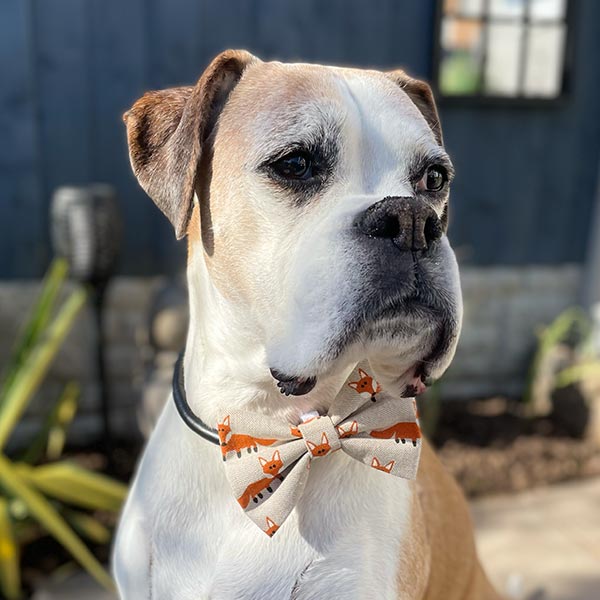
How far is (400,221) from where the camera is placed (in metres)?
1.33

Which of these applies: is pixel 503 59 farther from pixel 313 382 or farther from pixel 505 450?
pixel 313 382

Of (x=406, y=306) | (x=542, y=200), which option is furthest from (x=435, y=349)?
(x=542, y=200)

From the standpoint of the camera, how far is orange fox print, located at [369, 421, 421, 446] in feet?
5.09

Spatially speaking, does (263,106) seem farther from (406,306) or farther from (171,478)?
(171,478)

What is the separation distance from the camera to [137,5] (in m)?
4.16

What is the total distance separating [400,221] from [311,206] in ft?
0.77

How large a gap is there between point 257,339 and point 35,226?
3008mm

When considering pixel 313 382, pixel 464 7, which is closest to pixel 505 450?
pixel 464 7

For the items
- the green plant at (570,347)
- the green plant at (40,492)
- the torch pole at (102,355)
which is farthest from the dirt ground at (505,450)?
the green plant at (40,492)

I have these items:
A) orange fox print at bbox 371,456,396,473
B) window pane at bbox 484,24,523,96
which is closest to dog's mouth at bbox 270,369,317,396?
orange fox print at bbox 371,456,396,473

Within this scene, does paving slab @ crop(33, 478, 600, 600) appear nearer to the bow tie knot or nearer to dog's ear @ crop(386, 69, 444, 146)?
the bow tie knot

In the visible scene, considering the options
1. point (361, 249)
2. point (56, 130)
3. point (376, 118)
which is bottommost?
point (56, 130)

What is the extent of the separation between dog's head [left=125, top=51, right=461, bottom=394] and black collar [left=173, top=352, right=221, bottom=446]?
0.82 ft

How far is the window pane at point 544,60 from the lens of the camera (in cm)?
515
